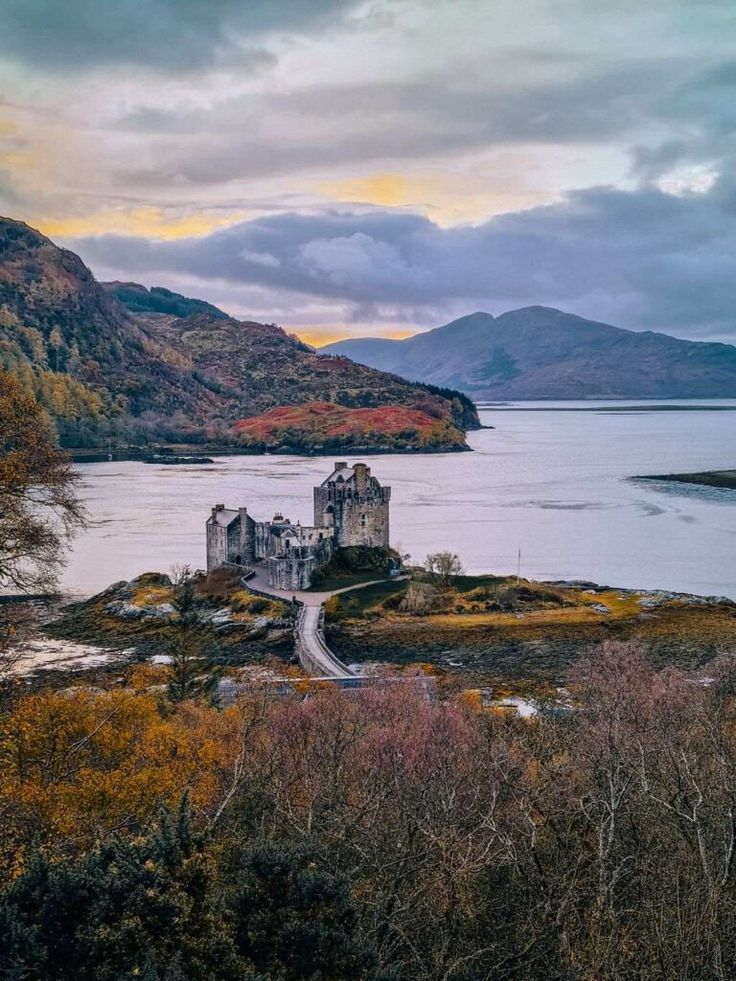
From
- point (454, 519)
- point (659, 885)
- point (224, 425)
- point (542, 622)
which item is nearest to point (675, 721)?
point (659, 885)

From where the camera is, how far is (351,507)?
169 ft

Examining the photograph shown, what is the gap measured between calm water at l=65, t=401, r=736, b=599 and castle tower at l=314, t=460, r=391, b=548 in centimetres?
833

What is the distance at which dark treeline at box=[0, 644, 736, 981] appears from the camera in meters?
8.51

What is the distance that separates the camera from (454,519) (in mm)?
78688

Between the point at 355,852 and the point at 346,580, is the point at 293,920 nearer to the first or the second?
the point at 355,852

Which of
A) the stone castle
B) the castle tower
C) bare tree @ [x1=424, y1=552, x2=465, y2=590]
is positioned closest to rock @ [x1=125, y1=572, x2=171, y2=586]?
the stone castle

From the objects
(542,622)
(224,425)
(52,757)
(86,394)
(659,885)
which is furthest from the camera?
(224,425)

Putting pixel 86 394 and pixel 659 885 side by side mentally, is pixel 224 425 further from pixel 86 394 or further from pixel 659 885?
pixel 659 885

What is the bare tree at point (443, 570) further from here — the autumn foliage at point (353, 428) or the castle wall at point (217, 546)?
the autumn foliage at point (353, 428)

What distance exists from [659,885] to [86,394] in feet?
535

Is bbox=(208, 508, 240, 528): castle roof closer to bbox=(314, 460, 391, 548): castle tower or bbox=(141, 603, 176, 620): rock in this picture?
bbox=(314, 460, 391, 548): castle tower

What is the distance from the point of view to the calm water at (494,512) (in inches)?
2296

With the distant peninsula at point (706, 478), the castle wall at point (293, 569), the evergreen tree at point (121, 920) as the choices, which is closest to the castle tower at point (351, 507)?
the castle wall at point (293, 569)

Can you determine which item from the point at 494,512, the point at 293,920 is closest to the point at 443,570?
the point at 494,512
